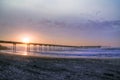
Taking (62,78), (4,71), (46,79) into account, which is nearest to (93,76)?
(62,78)

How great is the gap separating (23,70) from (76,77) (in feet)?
13.8

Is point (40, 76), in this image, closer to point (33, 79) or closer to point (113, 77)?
point (33, 79)

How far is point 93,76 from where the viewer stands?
781 inches

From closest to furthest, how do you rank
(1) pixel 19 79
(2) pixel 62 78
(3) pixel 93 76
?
(1) pixel 19 79 → (2) pixel 62 78 → (3) pixel 93 76

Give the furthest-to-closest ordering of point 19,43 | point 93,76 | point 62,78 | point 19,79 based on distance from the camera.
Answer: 1. point 19,43
2. point 93,76
3. point 62,78
4. point 19,79

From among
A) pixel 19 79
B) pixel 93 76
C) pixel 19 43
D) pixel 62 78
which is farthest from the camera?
pixel 19 43

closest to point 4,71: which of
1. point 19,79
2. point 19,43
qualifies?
point 19,79

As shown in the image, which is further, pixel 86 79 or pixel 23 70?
pixel 23 70

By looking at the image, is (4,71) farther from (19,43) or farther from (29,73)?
(19,43)

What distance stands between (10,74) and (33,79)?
176 cm

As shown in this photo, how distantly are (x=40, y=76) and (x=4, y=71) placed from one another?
263cm

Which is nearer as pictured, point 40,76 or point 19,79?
point 19,79

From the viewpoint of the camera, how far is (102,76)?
2019cm

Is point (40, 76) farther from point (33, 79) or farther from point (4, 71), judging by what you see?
point (4, 71)
